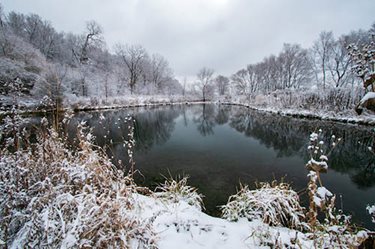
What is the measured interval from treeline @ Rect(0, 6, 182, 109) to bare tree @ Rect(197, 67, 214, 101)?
9.52 meters

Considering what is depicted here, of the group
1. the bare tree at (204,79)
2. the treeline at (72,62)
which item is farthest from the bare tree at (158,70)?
the bare tree at (204,79)

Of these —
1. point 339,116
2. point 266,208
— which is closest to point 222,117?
point 339,116

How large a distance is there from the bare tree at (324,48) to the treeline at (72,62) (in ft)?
106

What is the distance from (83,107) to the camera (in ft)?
61.8

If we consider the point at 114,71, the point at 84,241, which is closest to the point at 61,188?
the point at 84,241

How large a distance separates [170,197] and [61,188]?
1.56 meters

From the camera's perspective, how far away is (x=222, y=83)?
6025 centimetres

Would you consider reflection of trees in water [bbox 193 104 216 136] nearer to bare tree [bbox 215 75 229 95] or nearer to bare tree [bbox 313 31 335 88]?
bare tree [bbox 313 31 335 88]

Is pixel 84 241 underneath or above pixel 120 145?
above

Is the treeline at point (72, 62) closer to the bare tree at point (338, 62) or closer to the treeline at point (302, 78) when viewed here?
the treeline at point (302, 78)

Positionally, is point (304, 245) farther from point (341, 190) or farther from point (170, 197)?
point (341, 190)

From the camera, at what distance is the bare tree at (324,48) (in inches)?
1081

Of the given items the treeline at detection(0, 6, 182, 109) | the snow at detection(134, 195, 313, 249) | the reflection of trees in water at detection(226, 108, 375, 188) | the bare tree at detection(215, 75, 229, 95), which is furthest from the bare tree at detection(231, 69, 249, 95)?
the snow at detection(134, 195, 313, 249)

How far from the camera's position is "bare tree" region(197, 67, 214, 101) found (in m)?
48.8
